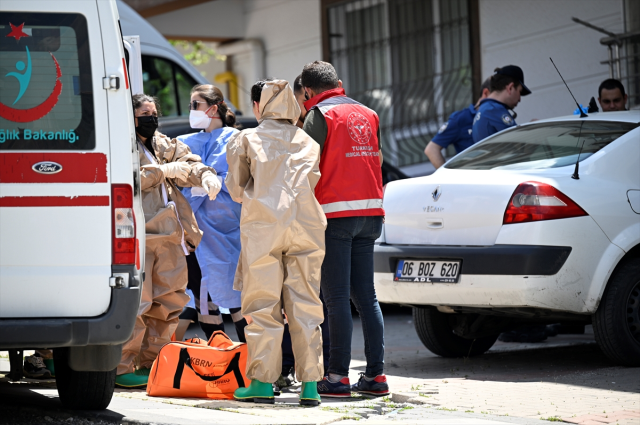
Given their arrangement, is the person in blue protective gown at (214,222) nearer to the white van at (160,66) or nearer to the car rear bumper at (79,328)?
the car rear bumper at (79,328)

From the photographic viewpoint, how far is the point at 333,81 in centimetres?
529

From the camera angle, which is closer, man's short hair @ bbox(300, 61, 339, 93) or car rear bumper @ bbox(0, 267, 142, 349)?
car rear bumper @ bbox(0, 267, 142, 349)

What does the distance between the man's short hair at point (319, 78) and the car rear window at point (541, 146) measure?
1503 millimetres

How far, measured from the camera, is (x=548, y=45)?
9.89 metres

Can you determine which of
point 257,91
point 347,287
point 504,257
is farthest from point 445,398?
point 257,91

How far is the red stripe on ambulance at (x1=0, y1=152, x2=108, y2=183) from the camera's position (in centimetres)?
391

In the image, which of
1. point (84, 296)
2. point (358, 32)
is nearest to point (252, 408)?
point (84, 296)

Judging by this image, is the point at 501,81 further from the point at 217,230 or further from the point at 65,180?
the point at 65,180

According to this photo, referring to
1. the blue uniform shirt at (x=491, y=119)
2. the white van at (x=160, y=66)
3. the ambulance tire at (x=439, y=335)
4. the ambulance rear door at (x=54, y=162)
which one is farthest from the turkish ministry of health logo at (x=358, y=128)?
the white van at (x=160, y=66)

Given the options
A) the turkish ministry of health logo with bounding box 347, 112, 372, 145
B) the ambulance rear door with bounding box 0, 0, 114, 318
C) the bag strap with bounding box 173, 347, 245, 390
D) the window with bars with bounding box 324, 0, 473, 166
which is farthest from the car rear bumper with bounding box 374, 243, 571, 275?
the window with bars with bounding box 324, 0, 473, 166

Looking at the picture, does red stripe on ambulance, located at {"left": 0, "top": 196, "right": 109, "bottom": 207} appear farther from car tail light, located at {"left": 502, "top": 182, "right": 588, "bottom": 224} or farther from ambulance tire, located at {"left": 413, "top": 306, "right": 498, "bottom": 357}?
ambulance tire, located at {"left": 413, "top": 306, "right": 498, "bottom": 357}

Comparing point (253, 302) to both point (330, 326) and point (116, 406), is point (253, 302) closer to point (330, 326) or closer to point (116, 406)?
point (330, 326)

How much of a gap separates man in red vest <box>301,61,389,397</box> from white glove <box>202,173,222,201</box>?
23.6 inches

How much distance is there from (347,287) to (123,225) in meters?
1.46
